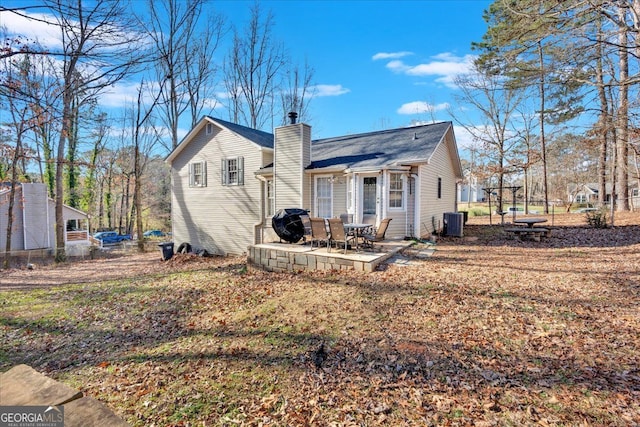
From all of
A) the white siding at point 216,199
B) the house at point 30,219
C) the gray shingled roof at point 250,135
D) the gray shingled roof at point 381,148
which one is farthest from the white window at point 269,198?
the house at point 30,219

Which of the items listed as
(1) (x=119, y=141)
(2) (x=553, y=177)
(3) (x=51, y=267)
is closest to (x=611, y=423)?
(3) (x=51, y=267)

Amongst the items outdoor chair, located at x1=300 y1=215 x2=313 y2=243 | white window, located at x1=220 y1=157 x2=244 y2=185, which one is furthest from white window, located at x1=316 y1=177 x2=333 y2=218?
white window, located at x1=220 y1=157 x2=244 y2=185

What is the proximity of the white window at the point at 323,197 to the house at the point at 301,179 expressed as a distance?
0.04 m

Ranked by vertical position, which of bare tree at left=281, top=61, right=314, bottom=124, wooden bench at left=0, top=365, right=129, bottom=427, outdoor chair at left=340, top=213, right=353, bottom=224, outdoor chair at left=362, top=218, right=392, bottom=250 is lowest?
wooden bench at left=0, top=365, right=129, bottom=427

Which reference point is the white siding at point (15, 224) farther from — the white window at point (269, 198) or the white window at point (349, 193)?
the white window at point (349, 193)

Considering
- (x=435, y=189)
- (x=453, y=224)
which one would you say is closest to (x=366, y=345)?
(x=453, y=224)

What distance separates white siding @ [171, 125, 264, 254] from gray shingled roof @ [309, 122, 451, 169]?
10.8 ft

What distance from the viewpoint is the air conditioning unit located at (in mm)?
12577

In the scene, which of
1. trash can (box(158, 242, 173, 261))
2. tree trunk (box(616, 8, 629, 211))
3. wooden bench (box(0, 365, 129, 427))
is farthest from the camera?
trash can (box(158, 242, 173, 261))

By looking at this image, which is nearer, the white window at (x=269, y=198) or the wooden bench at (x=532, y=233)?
the wooden bench at (x=532, y=233)

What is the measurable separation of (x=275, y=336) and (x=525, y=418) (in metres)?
3.19

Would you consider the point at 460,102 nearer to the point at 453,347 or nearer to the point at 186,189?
the point at 186,189

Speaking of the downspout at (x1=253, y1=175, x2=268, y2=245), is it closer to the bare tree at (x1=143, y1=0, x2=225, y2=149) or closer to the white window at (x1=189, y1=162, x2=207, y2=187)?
the white window at (x1=189, y1=162, x2=207, y2=187)

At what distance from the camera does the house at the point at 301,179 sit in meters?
10.9
